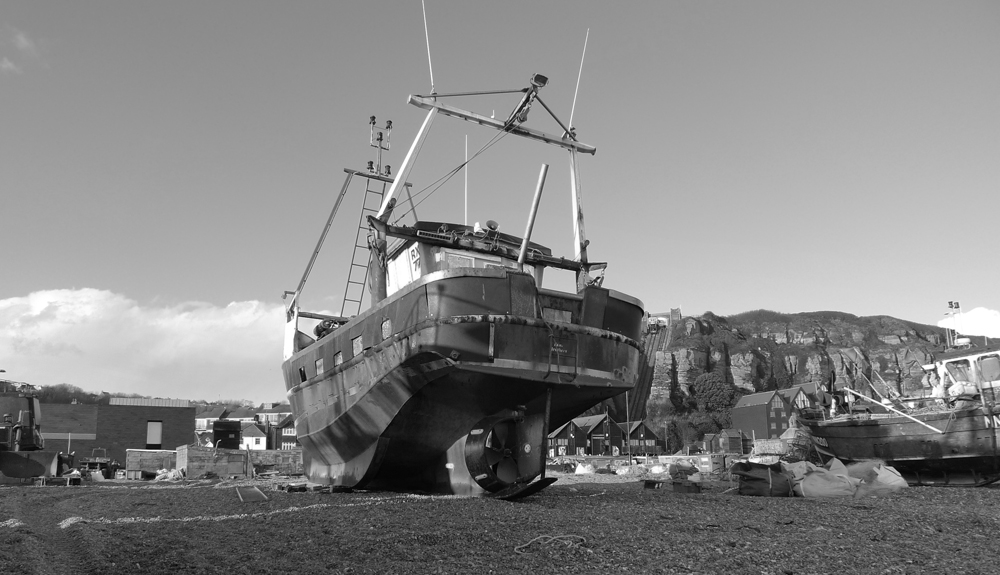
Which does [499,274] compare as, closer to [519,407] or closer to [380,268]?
[519,407]

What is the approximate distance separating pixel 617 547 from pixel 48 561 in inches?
→ 193

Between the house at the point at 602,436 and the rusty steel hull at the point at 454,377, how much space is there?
82378mm

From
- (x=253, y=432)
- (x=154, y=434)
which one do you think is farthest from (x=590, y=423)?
(x=154, y=434)

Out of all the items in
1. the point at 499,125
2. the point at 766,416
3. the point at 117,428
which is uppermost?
the point at 499,125

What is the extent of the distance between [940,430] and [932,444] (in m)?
0.47

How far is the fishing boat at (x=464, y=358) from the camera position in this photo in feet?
36.6

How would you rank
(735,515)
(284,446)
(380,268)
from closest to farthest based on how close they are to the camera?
(735,515) < (380,268) < (284,446)

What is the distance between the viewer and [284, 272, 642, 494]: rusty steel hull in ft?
36.2

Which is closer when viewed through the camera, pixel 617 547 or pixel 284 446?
pixel 617 547

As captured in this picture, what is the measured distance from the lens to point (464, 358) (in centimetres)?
1082

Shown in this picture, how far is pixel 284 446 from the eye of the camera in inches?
3669

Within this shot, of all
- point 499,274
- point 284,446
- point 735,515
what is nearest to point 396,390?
point 499,274

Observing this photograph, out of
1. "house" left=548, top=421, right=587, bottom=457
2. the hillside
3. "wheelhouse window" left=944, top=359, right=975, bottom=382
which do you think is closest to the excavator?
"wheelhouse window" left=944, top=359, right=975, bottom=382

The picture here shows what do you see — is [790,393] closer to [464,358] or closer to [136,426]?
[136,426]
